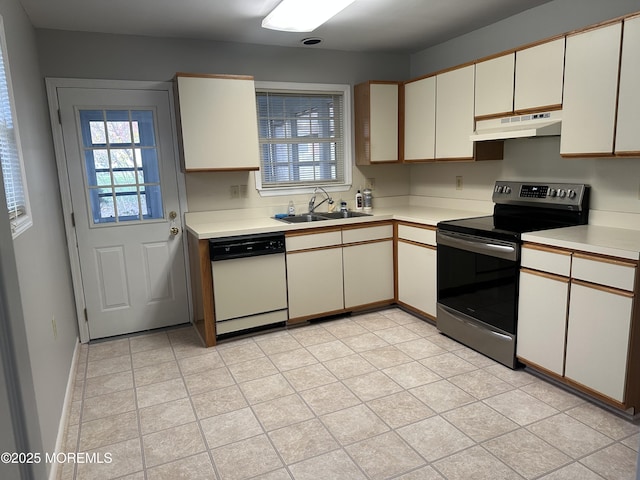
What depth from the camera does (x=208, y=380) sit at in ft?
9.36

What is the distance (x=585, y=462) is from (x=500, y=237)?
130 cm

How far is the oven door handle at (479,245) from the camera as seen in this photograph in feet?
8.95

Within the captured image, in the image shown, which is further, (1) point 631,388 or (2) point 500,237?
(2) point 500,237

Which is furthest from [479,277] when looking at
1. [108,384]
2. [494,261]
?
[108,384]

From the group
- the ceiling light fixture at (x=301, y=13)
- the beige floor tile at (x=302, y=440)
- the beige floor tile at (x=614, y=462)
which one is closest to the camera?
the beige floor tile at (x=614, y=462)

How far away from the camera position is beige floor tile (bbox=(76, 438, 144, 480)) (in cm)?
200

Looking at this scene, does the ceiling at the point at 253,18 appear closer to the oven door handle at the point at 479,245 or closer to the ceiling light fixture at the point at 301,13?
the ceiling light fixture at the point at 301,13

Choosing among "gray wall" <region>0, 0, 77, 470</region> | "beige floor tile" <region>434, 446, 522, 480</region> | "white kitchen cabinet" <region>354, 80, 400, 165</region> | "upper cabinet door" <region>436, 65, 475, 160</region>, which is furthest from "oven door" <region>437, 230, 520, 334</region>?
"gray wall" <region>0, 0, 77, 470</region>

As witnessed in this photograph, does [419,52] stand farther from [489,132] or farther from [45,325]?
[45,325]

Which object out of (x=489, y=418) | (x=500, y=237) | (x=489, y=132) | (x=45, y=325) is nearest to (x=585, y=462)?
(x=489, y=418)

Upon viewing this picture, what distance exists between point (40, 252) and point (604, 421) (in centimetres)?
310

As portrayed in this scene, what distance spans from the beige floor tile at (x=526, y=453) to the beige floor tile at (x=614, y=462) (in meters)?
0.11

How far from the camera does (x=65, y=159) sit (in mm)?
3371

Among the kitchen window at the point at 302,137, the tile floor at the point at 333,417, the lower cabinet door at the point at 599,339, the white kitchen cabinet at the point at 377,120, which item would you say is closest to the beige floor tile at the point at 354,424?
the tile floor at the point at 333,417
